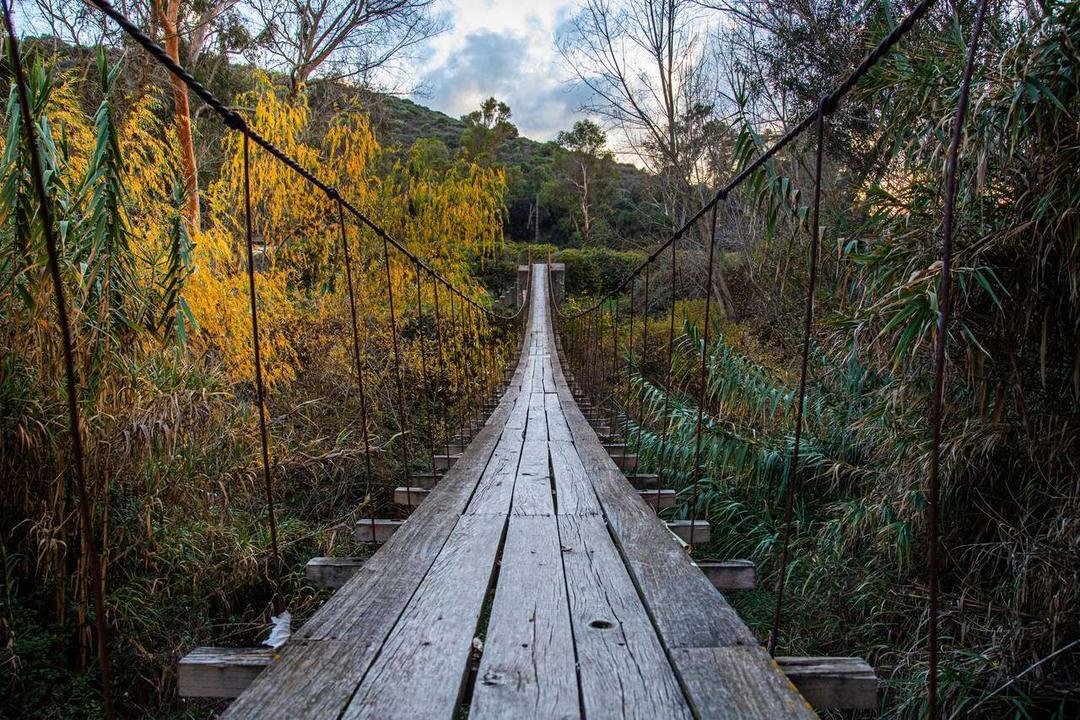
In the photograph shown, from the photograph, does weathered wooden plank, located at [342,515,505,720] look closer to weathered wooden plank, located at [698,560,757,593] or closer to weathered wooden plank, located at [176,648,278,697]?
weathered wooden plank, located at [176,648,278,697]

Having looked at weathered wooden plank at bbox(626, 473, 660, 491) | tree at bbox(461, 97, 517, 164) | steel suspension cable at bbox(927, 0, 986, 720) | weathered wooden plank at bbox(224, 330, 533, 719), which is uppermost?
tree at bbox(461, 97, 517, 164)

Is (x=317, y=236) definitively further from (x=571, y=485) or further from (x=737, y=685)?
(x=737, y=685)

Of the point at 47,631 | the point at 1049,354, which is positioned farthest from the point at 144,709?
the point at 1049,354

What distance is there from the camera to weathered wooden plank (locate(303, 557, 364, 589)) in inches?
52.1

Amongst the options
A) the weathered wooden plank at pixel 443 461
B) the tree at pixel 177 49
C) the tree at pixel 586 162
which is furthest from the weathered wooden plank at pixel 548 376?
the tree at pixel 586 162

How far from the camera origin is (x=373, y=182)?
532cm

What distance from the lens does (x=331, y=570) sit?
1.33 meters

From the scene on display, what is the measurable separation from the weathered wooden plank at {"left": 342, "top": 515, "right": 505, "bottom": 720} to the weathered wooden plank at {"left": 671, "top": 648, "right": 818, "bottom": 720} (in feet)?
1.01

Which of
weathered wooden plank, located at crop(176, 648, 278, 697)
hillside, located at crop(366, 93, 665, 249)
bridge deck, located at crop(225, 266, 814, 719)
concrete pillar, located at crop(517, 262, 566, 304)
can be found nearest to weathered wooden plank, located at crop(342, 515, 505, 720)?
bridge deck, located at crop(225, 266, 814, 719)

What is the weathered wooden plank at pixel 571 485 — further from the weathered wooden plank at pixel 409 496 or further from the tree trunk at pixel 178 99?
the tree trunk at pixel 178 99

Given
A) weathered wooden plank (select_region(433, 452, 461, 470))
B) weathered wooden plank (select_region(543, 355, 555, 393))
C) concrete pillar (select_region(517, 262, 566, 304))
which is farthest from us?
concrete pillar (select_region(517, 262, 566, 304))

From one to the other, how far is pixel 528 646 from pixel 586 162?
87.0 feet

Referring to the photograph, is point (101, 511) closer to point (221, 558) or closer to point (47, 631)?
point (47, 631)

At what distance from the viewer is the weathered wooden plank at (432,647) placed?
778 mm
